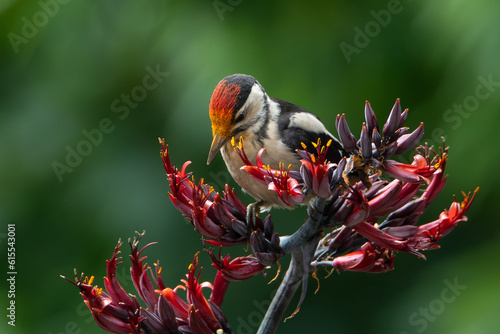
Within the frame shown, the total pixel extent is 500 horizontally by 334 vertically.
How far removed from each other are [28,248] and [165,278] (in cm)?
47

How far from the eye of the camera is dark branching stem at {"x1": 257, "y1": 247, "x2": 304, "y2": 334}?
2.57 feet

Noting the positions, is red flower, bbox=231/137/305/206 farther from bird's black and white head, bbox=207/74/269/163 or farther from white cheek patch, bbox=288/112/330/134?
white cheek patch, bbox=288/112/330/134

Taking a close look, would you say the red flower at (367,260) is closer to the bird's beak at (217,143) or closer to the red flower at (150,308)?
the red flower at (150,308)

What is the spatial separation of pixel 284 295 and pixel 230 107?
0.35 m

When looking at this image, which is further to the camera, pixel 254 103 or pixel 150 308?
pixel 254 103

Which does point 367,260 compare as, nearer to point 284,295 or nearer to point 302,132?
point 284,295

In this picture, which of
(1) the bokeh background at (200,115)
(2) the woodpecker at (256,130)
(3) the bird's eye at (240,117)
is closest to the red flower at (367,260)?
(2) the woodpecker at (256,130)

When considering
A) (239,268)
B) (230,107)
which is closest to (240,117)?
(230,107)

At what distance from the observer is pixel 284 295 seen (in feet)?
2.60

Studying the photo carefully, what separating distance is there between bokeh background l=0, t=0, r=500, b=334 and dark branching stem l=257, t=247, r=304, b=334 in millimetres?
820

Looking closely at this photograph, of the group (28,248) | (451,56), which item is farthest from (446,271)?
(28,248)

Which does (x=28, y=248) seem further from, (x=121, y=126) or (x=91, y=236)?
(x=121, y=126)

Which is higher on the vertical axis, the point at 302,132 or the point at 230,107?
the point at 230,107

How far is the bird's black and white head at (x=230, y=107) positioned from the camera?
3.31ft
